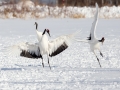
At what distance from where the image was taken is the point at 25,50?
977 centimetres

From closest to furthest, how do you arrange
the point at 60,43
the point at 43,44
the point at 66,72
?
the point at 66,72, the point at 43,44, the point at 60,43

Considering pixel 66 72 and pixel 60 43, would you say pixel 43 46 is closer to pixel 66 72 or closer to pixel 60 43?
pixel 60 43

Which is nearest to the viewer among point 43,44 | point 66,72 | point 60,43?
point 66,72

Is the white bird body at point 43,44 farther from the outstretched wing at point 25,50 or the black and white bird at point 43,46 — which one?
the outstretched wing at point 25,50

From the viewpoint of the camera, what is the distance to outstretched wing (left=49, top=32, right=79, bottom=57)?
9.63 metres

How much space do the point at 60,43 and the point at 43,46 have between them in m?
0.42

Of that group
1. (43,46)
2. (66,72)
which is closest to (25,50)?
(43,46)

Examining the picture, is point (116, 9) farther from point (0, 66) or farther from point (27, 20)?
point (0, 66)

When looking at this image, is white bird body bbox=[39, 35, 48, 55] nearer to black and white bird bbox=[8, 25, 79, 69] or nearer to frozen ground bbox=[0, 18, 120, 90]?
black and white bird bbox=[8, 25, 79, 69]

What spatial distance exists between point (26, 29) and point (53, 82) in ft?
45.8

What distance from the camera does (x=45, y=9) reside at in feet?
101

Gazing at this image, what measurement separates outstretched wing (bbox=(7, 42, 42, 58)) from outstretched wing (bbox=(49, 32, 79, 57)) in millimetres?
340

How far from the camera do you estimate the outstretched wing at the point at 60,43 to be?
9.63 metres

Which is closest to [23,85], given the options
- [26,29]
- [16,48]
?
[16,48]
